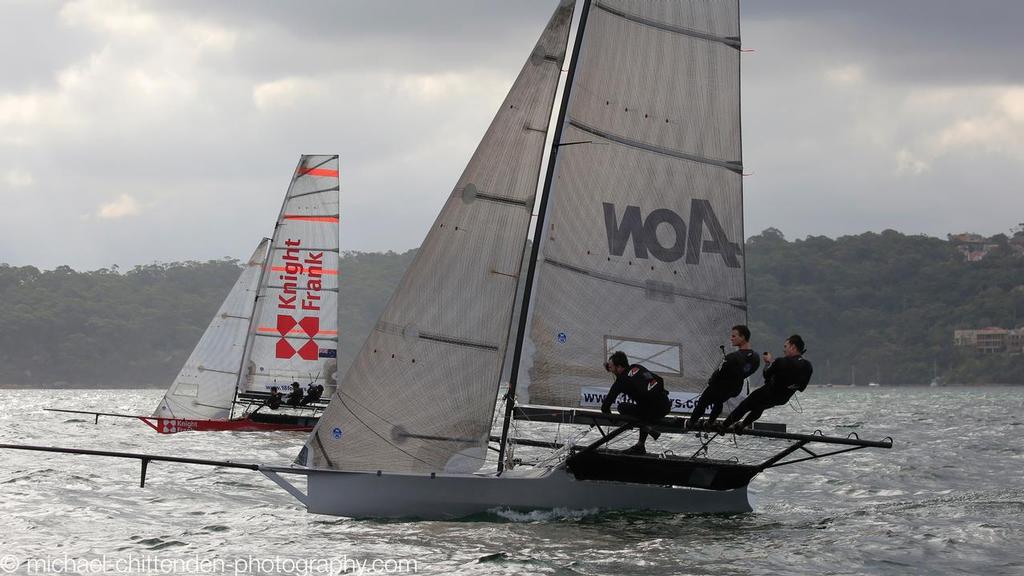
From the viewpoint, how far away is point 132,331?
162 metres

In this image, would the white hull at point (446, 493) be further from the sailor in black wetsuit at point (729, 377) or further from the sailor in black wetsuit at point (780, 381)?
the sailor in black wetsuit at point (780, 381)

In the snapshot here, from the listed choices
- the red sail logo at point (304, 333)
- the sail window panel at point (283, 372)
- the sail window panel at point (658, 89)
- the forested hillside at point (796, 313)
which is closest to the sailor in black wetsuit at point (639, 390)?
the sail window panel at point (658, 89)

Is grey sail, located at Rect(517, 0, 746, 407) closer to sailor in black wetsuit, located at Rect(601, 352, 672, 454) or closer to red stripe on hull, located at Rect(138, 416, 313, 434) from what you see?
sailor in black wetsuit, located at Rect(601, 352, 672, 454)

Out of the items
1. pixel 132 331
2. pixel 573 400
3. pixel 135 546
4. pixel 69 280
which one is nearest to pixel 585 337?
pixel 573 400

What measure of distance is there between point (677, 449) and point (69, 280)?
536ft

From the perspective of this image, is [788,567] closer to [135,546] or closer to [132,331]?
[135,546]

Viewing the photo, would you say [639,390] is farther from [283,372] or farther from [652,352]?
[283,372]

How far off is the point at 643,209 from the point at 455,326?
9.99 ft

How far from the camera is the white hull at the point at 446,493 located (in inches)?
620

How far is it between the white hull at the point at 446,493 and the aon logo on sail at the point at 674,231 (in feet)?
9.96

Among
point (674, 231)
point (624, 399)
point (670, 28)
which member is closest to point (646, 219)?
point (674, 231)

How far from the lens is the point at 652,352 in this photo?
17.4 meters

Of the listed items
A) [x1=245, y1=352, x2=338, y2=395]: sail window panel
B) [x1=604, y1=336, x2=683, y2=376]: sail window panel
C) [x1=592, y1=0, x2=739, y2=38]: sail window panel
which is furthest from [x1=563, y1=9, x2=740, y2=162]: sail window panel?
[x1=245, y1=352, x2=338, y2=395]: sail window panel

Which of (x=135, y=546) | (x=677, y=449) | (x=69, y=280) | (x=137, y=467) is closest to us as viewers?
(x=135, y=546)
